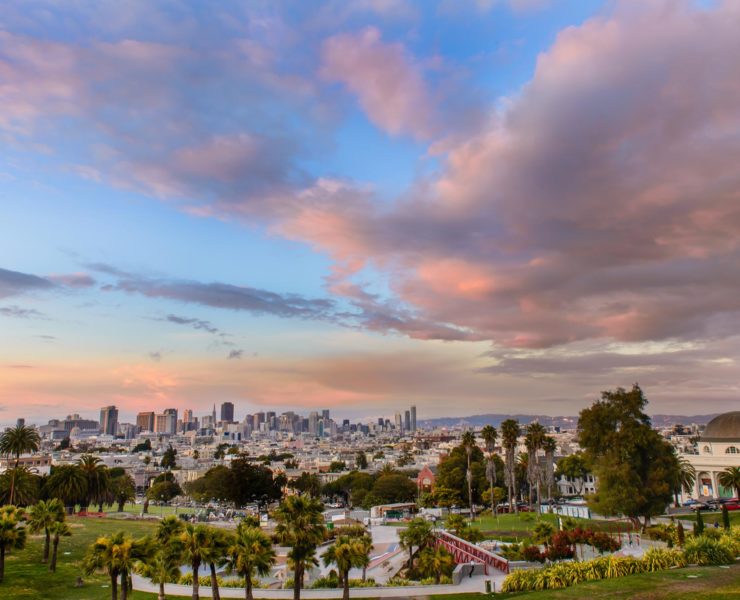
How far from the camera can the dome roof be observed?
9406cm

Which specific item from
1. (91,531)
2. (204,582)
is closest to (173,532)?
(204,582)

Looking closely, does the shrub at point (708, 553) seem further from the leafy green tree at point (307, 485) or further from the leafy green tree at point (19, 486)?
the leafy green tree at point (307, 485)

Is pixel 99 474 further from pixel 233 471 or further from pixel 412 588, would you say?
pixel 412 588

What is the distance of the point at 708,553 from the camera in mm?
38531

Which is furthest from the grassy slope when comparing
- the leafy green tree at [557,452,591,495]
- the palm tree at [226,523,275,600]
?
the leafy green tree at [557,452,591,495]

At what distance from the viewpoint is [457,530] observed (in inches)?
2383

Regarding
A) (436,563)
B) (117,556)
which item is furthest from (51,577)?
(436,563)

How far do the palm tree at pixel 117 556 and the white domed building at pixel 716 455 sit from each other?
300ft

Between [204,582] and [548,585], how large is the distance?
93.6ft

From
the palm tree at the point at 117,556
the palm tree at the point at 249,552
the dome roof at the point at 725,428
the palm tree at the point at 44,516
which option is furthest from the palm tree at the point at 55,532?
the dome roof at the point at 725,428

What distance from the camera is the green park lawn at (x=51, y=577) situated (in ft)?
141

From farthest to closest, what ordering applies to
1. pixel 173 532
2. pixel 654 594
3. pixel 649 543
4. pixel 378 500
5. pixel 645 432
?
1. pixel 378 500
2. pixel 645 432
3. pixel 649 543
4. pixel 173 532
5. pixel 654 594

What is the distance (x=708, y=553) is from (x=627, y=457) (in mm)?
22478

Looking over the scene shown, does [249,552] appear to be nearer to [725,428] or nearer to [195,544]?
[195,544]
